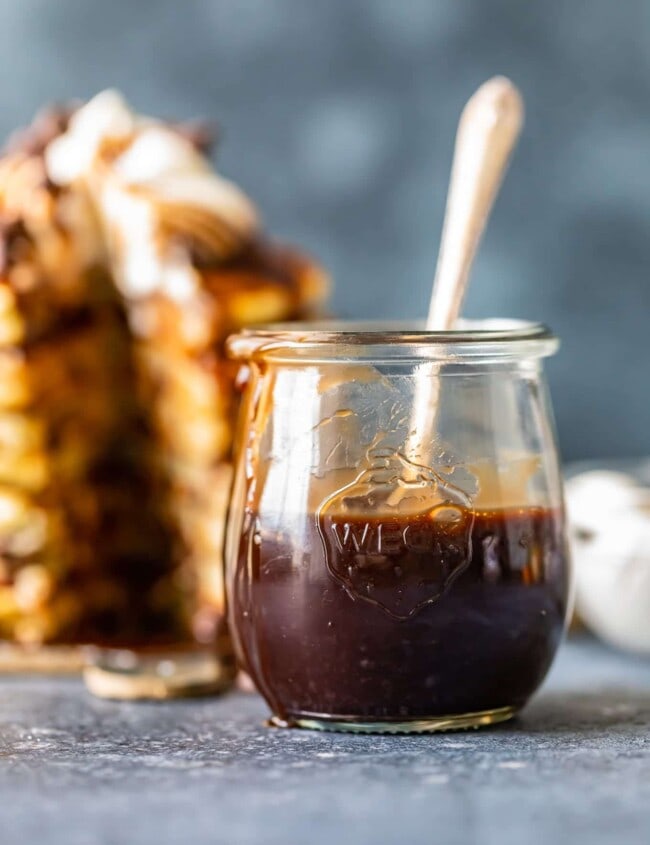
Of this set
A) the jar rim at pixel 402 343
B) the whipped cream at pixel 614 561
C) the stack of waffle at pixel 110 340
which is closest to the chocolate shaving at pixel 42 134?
the stack of waffle at pixel 110 340

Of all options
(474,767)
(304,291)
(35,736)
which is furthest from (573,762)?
(304,291)

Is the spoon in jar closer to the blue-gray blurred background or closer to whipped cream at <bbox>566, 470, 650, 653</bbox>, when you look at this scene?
whipped cream at <bbox>566, 470, 650, 653</bbox>

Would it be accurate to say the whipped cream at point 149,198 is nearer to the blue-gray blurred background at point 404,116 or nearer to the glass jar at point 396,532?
the glass jar at point 396,532

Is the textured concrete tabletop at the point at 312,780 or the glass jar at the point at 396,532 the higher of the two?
the glass jar at the point at 396,532

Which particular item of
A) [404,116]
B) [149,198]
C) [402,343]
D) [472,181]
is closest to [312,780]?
[402,343]

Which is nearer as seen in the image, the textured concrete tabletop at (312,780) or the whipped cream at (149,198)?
the textured concrete tabletop at (312,780)

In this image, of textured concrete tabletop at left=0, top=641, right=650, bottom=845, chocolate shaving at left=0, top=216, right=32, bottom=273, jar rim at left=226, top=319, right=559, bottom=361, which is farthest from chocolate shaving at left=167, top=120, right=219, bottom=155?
textured concrete tabletop at left=0, top=641, right=650, bottom=845

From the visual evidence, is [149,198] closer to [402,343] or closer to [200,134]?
[200,134]
